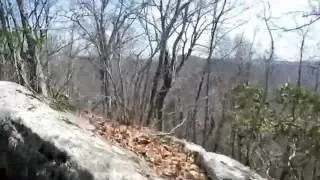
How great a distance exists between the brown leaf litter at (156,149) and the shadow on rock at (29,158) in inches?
37.5

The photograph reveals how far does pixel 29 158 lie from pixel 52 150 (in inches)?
12.6

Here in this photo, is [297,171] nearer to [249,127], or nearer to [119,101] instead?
→ [249,127]

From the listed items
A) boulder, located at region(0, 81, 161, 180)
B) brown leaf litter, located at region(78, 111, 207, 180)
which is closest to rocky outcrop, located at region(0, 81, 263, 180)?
boulder, located at region(0, 81, 161, 180)

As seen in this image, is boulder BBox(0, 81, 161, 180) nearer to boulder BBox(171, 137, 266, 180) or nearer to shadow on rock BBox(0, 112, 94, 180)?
shadow on rock BBox(0, 112, 94, 180)

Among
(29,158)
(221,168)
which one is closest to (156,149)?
(221,168)

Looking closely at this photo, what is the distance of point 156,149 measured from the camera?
6.34m

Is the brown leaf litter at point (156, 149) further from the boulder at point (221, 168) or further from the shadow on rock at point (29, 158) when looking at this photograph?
the shadow on rock at point (29, 158)

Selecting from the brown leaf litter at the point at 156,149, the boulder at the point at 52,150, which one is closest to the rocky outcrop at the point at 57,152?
the boulder at the point at 52,150

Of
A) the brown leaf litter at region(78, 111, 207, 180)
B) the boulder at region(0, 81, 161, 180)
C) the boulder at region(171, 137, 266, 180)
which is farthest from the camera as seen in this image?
the boulder at region(171, 137, 266, 180)

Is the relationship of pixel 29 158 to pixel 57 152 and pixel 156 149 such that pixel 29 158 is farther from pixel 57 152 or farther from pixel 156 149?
pixel 156 149

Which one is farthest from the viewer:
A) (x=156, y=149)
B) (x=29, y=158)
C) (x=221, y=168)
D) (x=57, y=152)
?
(x=156, y=149)

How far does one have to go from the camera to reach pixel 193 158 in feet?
21.0

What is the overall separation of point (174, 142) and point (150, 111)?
11.8 ft

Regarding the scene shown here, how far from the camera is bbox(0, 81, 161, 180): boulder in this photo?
5.04 meters
